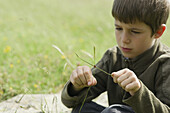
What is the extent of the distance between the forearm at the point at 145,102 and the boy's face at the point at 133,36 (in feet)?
1.16

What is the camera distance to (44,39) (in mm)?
5012

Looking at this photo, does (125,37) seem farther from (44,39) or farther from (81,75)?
(44,39)

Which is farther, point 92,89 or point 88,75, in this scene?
point 92,89

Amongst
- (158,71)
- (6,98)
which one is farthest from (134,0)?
(6,98)

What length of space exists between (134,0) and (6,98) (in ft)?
6.01

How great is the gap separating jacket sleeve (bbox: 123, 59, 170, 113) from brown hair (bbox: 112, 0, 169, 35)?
0.32 m

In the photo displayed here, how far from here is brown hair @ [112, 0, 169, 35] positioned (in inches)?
67.4

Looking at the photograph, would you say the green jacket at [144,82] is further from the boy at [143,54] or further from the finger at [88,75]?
the finger at [88,75]

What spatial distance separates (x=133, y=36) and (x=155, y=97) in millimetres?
440

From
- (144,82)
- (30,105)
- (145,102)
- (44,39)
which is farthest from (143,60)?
(44,39)

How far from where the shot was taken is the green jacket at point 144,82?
5.16ft

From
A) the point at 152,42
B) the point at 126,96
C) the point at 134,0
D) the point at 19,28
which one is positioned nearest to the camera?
the point at 126,96

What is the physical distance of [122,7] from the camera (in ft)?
5.79

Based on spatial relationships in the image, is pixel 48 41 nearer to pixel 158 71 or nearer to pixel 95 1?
pixel 158 71
